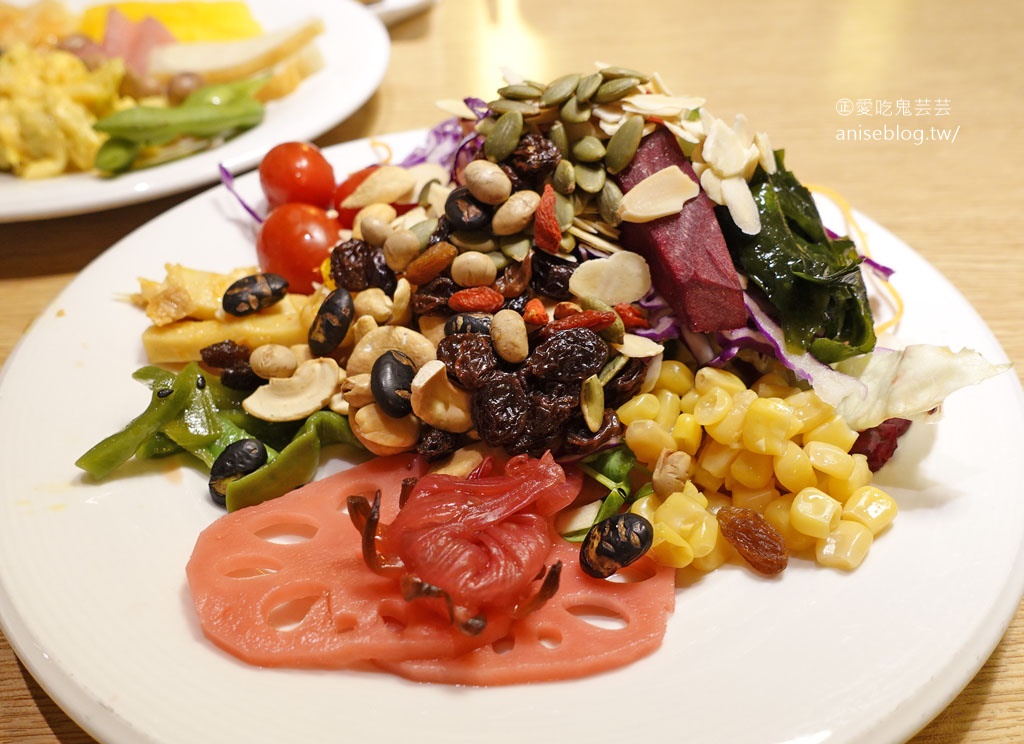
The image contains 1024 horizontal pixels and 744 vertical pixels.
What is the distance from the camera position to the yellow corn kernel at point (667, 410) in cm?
184

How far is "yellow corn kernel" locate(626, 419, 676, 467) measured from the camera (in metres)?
1.76

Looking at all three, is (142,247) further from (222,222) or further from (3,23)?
(3,23)

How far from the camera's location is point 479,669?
1.43m

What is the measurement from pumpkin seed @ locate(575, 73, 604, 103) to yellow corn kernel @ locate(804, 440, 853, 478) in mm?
1031

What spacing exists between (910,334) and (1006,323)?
2.33ft

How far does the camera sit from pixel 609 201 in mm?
1993

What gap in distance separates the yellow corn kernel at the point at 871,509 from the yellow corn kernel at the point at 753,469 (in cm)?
17

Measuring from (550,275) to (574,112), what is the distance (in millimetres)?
441

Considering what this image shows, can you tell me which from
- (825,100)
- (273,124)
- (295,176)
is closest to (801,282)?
(295,176)

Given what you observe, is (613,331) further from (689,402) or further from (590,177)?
(590,177)

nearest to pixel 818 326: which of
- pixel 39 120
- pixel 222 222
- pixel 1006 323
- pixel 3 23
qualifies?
pixel 1006 323

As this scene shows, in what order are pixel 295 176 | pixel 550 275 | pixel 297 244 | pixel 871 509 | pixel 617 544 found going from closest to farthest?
pixel 617 544, pixel 871 509, pixel 550 275, pixel 297 244, pixel 295 176

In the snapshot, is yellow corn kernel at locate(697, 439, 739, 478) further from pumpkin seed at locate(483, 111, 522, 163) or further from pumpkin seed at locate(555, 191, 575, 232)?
Answer: pumpkin seed at locate(483, 111, 522, 163)

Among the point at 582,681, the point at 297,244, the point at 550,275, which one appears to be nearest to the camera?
the point at 582,681
